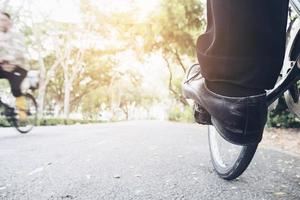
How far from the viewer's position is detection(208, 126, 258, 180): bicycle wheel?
77.5 inches

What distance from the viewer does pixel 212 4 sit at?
4.10 feet

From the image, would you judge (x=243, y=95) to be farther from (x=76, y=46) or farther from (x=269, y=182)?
(x=76, y=46)

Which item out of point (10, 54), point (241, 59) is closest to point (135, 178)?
point (241, 59)

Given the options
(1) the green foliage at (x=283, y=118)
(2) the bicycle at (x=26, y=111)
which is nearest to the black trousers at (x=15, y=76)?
(2) the bicycle at (x=26, y=111)

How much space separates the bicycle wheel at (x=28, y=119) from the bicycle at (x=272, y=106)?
4379 millimetres

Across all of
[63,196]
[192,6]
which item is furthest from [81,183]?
[192,6]

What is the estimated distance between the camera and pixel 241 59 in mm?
1236

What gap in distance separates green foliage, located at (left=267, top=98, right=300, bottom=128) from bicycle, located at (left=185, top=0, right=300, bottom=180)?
165 inches

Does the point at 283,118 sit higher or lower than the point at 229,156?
lower

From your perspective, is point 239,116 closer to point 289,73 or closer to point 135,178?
point 289,73

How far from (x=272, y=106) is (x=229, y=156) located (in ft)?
1.75

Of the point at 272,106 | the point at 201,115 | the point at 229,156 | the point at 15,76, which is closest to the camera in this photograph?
the point at 201,115

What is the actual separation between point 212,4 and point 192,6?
1368 centimetres

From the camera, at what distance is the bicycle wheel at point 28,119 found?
618 cm
